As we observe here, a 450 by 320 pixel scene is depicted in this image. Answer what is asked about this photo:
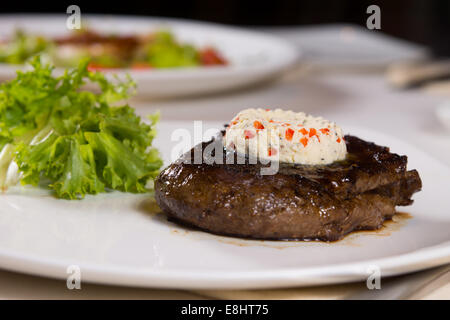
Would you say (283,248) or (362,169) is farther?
(362,169)

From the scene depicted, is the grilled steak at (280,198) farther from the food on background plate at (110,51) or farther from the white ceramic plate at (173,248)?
the food on background plate at (110,51)

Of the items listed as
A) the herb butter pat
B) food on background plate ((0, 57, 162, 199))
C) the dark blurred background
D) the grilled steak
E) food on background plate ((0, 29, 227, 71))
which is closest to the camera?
the grilled steak

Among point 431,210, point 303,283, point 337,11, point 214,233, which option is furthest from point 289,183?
point 337,11

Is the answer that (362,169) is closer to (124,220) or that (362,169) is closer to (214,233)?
(214,233)

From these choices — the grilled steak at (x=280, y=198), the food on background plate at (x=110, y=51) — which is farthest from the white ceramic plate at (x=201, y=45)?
the grilled steak at (x=280, y=198)

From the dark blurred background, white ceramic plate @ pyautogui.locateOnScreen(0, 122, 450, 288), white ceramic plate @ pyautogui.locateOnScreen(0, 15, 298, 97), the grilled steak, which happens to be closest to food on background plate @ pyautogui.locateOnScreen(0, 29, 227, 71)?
white ceramic plate @ pyautogui.locateOnScreen(0, 15, 298, 97)

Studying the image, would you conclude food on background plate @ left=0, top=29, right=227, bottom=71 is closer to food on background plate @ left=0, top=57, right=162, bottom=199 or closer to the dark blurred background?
food on background plate @ left=0, top=57, right=162, bottom=199

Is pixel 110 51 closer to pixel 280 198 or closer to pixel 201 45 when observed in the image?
pixel 201 45

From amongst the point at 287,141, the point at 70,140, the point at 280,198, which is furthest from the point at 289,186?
the point at 70,140
